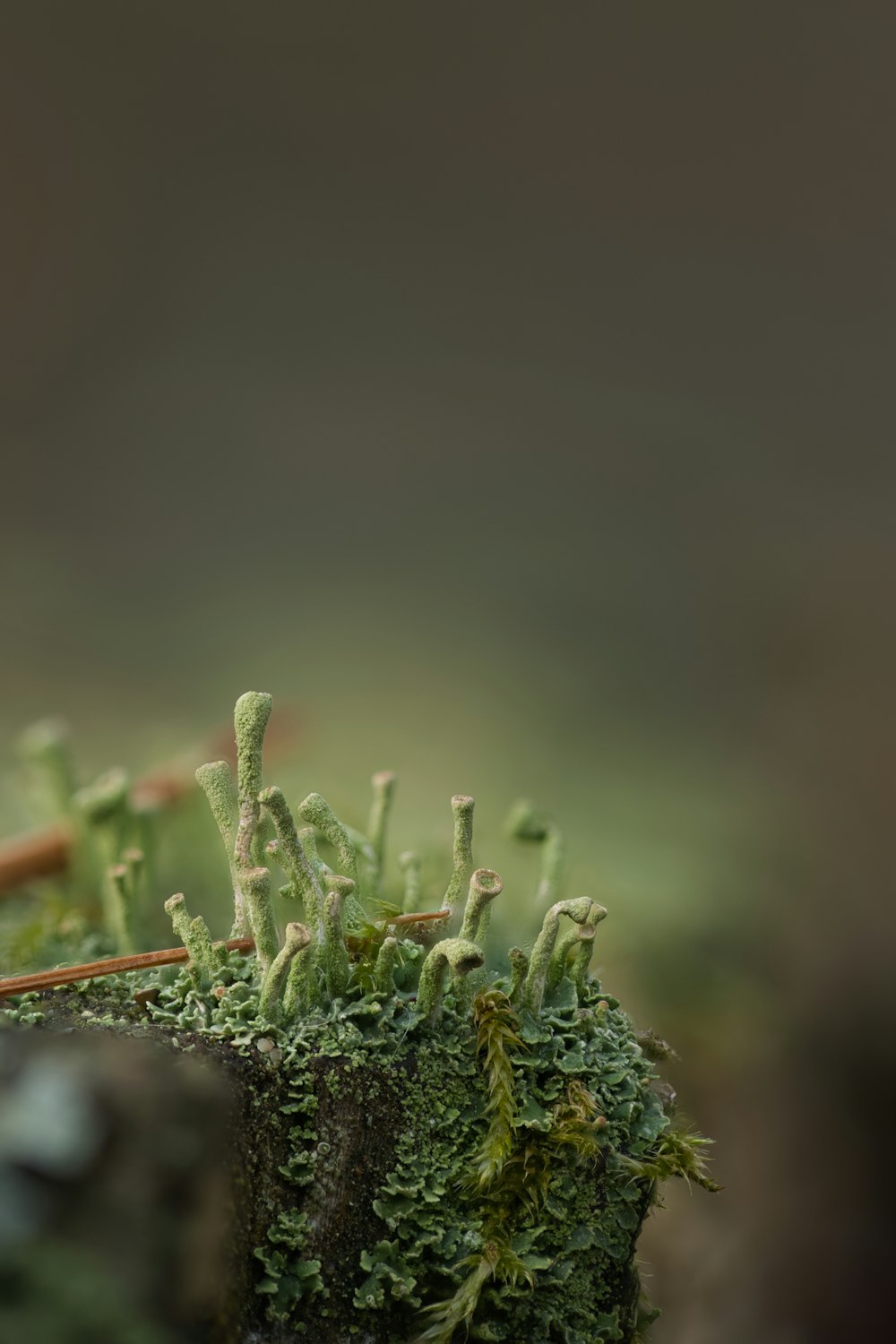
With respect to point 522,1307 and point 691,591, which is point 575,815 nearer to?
point 522,1307

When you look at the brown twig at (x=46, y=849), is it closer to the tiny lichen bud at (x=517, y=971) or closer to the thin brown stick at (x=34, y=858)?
the thin brown stick at (x=34, y=858)

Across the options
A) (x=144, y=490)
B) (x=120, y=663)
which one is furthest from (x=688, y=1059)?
(x=144, y=490)

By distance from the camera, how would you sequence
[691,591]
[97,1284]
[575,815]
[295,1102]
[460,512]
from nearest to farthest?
[97,1284], [295,1102], [575,815], [691,591], [460,512]

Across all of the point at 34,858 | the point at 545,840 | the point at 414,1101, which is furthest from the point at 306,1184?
the point at 34,858

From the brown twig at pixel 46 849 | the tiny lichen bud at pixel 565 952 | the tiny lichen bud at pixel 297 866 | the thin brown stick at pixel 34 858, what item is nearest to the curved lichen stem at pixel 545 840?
the tiny lichen bud at pixel 565 952

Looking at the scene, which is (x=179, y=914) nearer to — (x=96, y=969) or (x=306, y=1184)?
(x=96, y=969)

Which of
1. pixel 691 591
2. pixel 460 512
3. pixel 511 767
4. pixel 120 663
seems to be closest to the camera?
pixel 511 767
